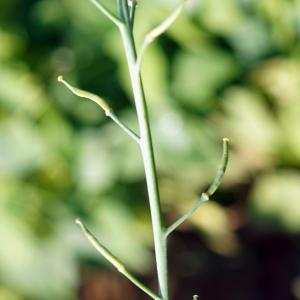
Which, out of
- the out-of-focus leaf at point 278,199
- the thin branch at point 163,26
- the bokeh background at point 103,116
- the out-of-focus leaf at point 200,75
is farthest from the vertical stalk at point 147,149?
the out-of-focus leaf at point 278,199

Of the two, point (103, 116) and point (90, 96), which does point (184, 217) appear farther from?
point (103, 116)

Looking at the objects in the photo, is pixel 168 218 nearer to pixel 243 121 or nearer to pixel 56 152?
pixel 243 121

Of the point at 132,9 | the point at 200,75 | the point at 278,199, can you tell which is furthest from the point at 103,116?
the point at 132,9

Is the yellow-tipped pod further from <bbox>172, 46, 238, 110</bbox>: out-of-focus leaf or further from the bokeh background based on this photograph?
<bbox>172, 46, 238, 110</bbox>: out-of-focus leaf

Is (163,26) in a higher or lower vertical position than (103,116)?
higher

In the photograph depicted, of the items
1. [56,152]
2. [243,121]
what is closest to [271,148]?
[243,121]
